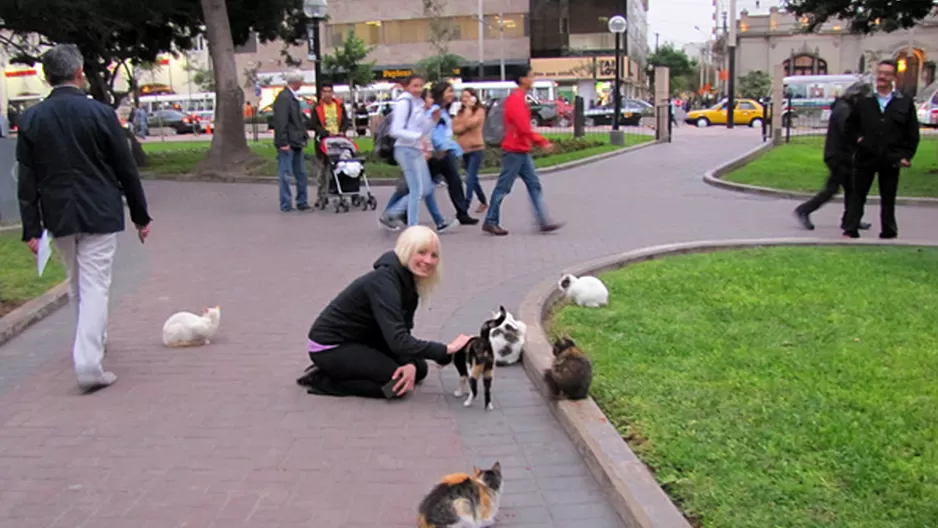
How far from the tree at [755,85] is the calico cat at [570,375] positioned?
60.7 metres

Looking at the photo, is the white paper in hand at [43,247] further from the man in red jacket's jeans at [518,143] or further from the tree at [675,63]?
the tree at [675,63]

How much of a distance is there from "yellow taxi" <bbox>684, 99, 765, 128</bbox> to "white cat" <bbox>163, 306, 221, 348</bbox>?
4067 cm

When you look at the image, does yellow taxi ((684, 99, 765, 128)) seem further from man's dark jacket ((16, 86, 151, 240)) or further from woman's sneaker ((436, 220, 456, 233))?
man's dark jacket ((16, 86, 151, 240))

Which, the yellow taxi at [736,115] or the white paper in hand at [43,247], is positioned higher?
the yellow taxi at [736,115]

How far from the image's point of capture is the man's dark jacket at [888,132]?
9.52 meters

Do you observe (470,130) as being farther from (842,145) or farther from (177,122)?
(177,122)

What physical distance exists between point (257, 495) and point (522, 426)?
1535mm

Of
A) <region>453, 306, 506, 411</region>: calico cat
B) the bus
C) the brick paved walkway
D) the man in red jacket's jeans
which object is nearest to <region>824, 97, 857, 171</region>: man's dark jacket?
the brick paved walkway

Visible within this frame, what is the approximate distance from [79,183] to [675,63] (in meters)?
99.8

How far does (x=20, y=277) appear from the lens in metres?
8.53

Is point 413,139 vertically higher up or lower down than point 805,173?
higher up

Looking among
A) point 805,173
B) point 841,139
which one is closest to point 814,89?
point 805,173

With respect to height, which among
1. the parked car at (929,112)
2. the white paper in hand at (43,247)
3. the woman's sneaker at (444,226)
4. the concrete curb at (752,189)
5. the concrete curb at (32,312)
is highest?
the parked car at (929,112)

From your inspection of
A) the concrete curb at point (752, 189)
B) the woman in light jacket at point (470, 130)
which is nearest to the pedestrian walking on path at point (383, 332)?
the woman in light jacket at point (470, 130)
